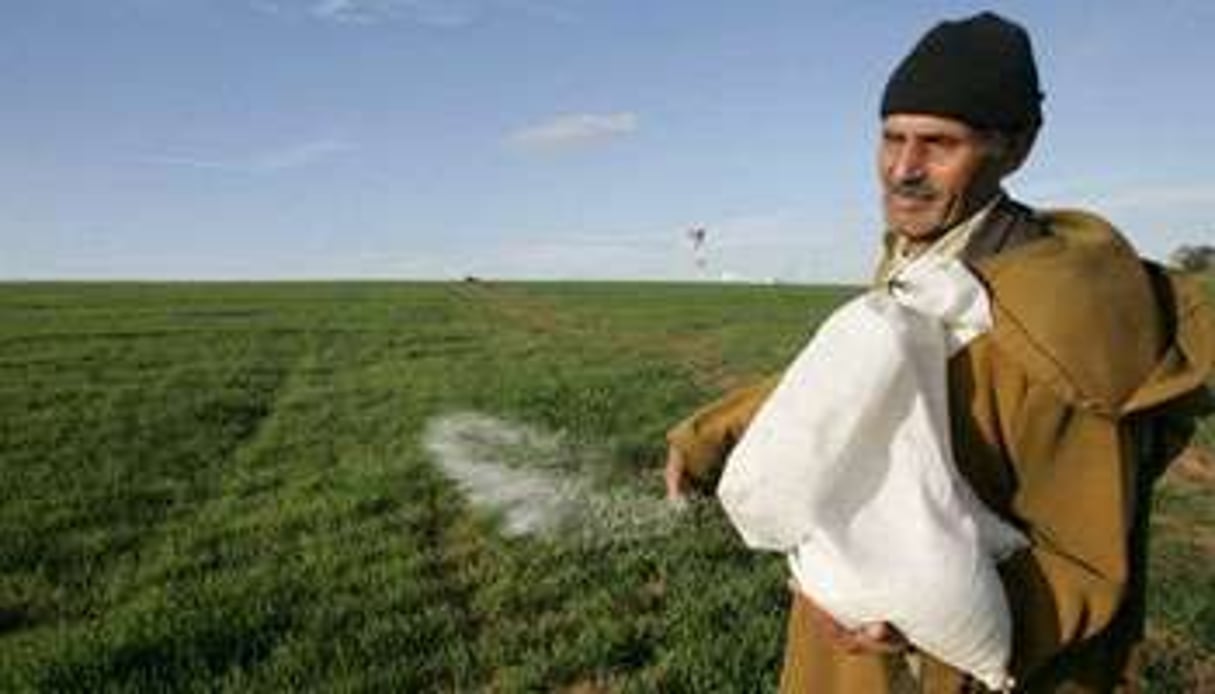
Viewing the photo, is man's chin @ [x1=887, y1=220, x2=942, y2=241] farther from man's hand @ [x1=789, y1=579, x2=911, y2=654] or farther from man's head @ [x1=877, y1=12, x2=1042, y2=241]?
man's hand @ [x1=789, y1=579, x2=911, y2=654]

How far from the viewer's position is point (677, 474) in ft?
12.2

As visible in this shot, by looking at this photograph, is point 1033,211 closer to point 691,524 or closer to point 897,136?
point 897,136

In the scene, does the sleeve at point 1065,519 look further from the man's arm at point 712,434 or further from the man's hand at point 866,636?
the man's arm at point 712,434

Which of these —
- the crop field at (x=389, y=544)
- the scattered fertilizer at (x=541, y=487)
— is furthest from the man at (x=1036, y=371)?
the scattered fertilizer at (x=541, y=487)

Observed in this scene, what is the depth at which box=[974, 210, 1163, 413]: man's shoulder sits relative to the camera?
9.05 ft

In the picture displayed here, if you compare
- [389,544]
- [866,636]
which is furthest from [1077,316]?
[389,544]

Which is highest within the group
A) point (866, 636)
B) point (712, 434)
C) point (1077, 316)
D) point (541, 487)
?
point (1077, 316)

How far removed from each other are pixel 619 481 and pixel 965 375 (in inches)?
384

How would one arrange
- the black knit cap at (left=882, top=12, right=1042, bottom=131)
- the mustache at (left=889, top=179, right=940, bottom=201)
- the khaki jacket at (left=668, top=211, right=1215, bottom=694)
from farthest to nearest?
the mustache at (left=889, top=179, right=940, bottom=201) < the black knit cap at (left=882, top=12, right=1042, bottom=131) < the khaki jacket at (left=668, top=211, right=1215, bottom=694)

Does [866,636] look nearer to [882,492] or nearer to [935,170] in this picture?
[882,492]

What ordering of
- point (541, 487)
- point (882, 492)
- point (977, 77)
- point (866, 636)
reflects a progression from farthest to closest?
1. point (541, 487)
2. point (977, 77)
3. point (866, 636)
4. point (882, 492)

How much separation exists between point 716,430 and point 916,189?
2.57ft

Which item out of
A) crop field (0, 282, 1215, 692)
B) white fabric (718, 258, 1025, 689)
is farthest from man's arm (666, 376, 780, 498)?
crop field (0, 282, 1215, 692)

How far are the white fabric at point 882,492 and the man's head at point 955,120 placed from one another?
1.48 feet
